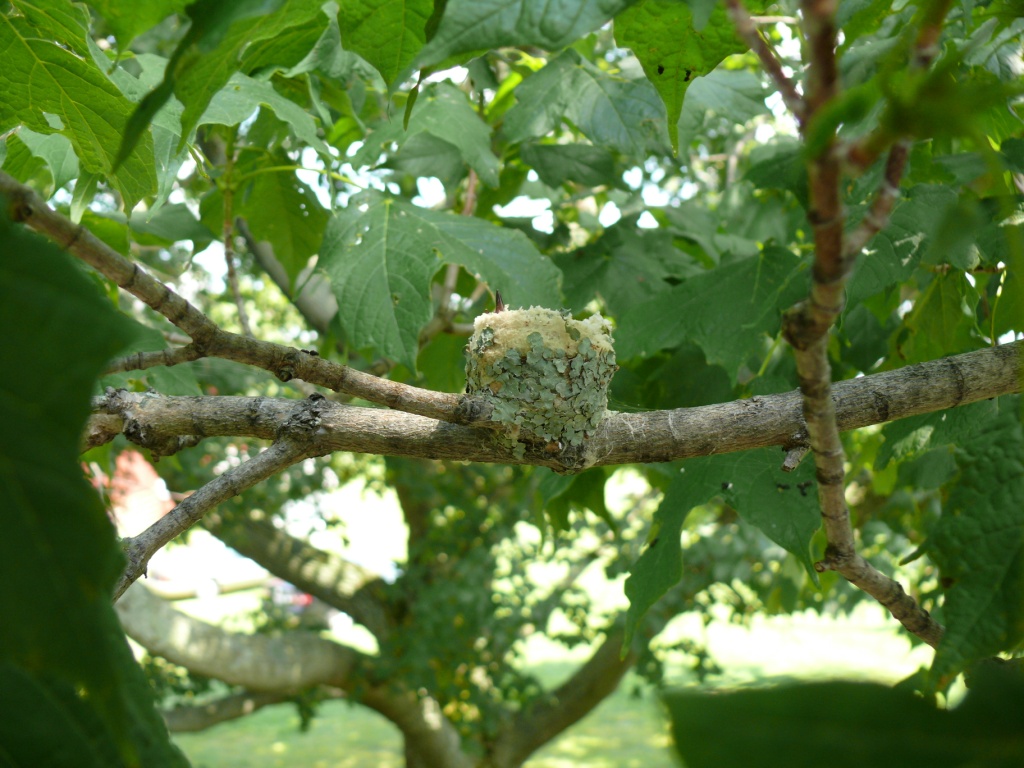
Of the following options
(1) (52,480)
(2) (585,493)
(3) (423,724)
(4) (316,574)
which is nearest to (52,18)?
(1) (52,480)

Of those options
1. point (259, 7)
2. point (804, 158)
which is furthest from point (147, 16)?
point (804, 158)

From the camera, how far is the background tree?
326mm

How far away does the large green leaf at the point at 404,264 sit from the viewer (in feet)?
4.09

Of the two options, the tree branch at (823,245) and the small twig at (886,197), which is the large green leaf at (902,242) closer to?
the tree branch at (823,245)

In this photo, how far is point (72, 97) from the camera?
89 cm

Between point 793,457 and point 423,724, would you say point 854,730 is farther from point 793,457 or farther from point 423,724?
point 423,724

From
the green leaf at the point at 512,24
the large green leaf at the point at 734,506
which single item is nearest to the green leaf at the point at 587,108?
the large green leaf at the point at 734,506

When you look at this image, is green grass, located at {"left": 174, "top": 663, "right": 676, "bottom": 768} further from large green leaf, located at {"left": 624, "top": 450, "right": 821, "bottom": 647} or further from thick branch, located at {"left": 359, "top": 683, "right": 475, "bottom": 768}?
large green leaf, located at {"left": 624, "top": 450, "right": 821, "bottom": 647}

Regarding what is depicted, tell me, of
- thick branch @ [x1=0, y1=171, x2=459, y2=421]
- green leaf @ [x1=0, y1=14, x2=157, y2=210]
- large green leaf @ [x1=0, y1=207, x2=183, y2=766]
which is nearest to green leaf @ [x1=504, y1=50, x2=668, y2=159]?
green leaf @ [x1=0, y1=14, x2=157, y2=210]

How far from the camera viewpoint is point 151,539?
72 centimetres

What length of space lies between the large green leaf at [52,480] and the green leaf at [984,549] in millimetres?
436

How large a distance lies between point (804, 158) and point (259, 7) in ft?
1.05

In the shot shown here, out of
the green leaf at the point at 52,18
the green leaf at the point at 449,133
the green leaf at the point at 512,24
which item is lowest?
the green leaf at the point at 512,24

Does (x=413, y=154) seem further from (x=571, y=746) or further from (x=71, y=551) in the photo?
(x=571, y=746)
